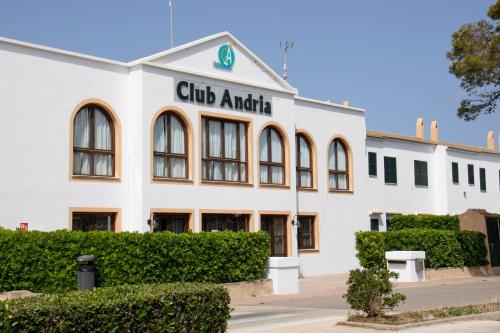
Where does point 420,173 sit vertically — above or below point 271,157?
above

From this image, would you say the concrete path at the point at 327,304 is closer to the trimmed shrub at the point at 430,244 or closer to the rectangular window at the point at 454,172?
the trimmed shrub at the point at 430,244

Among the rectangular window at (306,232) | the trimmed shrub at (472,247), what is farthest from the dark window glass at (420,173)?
the rectangular window at (306,232)

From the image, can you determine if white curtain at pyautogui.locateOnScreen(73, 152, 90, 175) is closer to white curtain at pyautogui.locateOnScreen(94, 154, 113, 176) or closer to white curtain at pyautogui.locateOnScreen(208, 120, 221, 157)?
white curtain at pyautogui.locateOnScreen(94, 154, 113, 176)

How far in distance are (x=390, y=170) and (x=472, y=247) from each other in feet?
26.2

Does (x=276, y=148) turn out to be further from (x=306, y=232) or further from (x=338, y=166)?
(x=338, y=166)

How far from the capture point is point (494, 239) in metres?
30.7

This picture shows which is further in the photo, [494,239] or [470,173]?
[470,173]

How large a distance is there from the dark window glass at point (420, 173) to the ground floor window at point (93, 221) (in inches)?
789

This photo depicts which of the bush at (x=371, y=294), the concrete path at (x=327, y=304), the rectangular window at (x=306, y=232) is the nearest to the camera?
the concrete path at (x=327, y=304)

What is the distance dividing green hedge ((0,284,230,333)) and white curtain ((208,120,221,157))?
1525 centimetres

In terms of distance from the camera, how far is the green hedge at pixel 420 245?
2742 cm

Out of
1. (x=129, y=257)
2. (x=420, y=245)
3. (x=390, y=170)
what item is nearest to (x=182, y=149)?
(x=129, y=257)

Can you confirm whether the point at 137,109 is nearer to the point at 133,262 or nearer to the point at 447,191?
the point at 133,262

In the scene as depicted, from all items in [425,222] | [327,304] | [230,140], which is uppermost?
[230,140]
